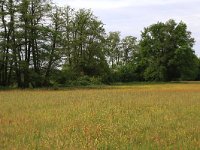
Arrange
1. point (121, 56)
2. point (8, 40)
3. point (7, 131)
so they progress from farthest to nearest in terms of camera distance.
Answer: point (121, 56)
point (8, 40)
point (7, 131)

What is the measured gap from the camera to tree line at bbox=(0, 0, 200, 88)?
47.8 meters

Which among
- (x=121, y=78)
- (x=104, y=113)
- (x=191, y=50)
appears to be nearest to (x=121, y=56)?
(x=121, y=78)

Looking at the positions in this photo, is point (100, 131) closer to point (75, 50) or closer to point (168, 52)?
point (75, 50)

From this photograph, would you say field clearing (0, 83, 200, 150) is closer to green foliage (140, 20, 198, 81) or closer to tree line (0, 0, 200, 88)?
tree line (0, 0, 200, 88)

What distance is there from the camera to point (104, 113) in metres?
16.9

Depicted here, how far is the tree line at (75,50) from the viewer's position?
4781cm

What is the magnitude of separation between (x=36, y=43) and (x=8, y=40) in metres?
3.80

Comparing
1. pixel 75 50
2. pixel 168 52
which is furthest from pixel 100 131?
pixel 168 52

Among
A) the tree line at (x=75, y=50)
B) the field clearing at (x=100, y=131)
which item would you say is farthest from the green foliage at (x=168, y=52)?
the field clearing at (x=100, y=131)

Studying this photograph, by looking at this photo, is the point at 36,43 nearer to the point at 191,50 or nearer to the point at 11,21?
the point at 11,21

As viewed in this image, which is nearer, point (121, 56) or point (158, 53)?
point (158, 53)

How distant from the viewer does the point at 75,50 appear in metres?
64.9

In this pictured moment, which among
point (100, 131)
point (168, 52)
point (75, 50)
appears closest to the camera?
point (100, 131)

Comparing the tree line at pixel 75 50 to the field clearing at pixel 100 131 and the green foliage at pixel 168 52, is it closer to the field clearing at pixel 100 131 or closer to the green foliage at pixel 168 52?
the green foliage at pixel 168 52
